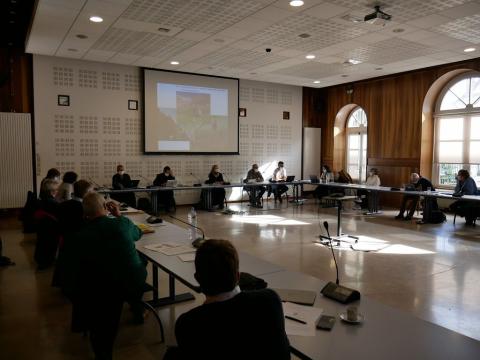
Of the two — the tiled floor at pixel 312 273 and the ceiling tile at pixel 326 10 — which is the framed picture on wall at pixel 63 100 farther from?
the ceiling tile at pixel 326 10

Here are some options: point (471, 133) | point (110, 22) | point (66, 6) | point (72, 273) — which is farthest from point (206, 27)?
point (471, 133)

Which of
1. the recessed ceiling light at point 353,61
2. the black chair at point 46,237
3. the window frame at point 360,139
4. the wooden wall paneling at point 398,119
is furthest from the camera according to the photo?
the window frame at point 360,139

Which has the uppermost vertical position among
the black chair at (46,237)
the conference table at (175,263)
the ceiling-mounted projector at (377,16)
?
the ceiling-mounted projector at (377,16)

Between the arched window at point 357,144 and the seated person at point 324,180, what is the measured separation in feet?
4.85


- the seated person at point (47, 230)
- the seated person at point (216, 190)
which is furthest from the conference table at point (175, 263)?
the seated person at point (216, 190)

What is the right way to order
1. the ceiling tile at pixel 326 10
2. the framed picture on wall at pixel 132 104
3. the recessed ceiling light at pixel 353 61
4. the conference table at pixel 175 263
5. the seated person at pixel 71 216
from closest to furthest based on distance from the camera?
the conference table at pixel 175 263 → the seated person at pixel 71 216 → the ceiling tile at pixel 326 10 → the recessed ceiling light at pixel 353 61 → the framed picture on wall at pixel 132 104

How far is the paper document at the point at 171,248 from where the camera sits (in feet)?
9.93

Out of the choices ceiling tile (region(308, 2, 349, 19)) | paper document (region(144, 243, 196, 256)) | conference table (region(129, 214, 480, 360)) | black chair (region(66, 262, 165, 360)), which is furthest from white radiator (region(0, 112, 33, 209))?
conference table (region(129, 214, 480, 360))

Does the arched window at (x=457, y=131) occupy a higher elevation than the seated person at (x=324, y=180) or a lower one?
higher

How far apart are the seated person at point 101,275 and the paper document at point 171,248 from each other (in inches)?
15.6

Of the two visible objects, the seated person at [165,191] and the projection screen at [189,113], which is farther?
the projection screen at [189,113]

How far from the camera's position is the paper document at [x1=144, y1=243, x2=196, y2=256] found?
9.93 feet

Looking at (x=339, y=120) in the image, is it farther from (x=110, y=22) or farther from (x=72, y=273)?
(x=72, y=273)

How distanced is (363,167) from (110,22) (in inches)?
321
